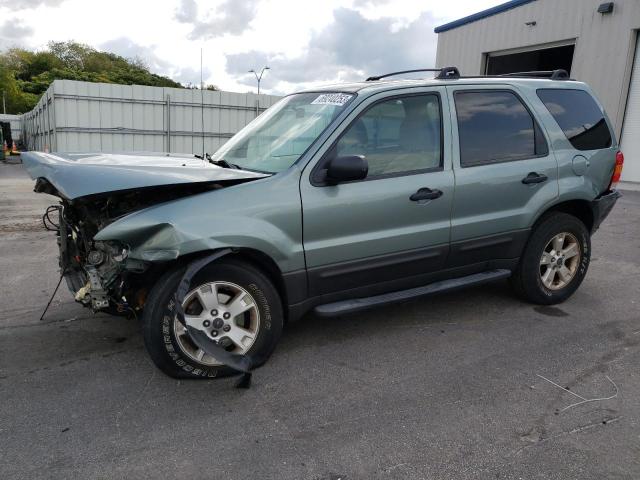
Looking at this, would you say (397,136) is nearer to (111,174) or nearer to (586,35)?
(111,174)

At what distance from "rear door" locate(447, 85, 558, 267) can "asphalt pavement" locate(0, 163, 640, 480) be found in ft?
2.20

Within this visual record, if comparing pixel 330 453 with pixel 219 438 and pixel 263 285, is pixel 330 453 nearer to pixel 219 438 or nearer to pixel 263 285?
pixel 219 438

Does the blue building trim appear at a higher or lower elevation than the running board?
higher

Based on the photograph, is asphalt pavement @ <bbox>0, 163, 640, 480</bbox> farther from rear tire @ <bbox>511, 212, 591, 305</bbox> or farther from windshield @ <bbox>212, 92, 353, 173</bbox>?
windshield @ <bbox>212, 92, 353, 173</bbox>

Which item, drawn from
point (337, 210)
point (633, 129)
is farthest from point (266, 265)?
point (633, 129)

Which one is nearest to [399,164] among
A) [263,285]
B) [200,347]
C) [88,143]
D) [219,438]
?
[263,285]

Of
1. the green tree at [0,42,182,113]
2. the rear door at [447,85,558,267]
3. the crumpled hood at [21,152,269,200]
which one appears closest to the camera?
the crumpled hood at [21,152,269,200]

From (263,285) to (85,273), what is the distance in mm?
1254

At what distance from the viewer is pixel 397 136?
3760 mm

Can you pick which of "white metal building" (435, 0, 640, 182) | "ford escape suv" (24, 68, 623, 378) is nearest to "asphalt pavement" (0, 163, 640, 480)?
"ford escape suv" (24, 68, 623, 378)

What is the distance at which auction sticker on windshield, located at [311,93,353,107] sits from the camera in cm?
367

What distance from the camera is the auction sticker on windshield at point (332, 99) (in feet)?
12.0

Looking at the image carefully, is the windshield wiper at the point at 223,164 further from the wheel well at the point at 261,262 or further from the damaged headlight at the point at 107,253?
the damaged headlight at the point at 107,253

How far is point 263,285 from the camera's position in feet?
10.7
